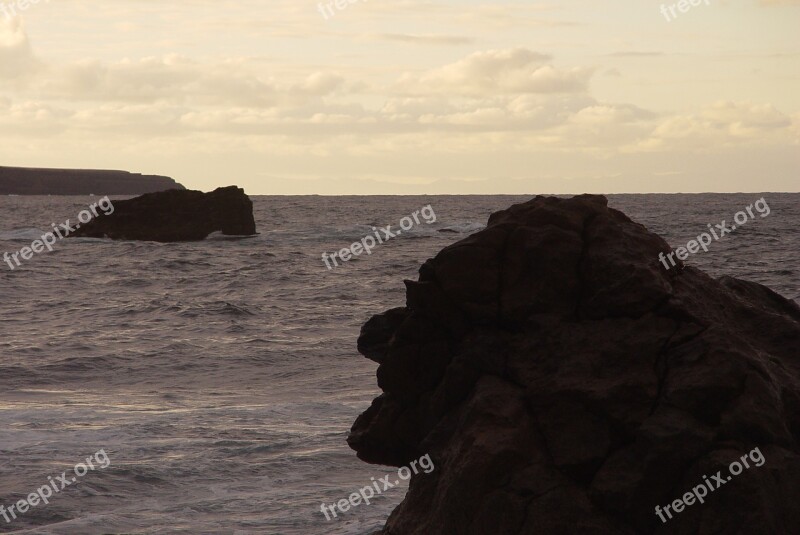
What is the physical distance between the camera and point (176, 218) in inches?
2404

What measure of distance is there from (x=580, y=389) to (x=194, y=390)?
10.9 metres

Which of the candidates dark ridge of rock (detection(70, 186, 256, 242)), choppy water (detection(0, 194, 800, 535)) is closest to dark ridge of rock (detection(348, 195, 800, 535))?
choppy water (detection(0, 194, 800, 535))

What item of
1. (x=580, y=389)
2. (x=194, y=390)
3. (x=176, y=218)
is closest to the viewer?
(x=580, y=389)

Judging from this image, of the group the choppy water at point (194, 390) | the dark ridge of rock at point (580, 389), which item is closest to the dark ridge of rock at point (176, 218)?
the choppy water at point (194, 390)

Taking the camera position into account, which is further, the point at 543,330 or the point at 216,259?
the point at 216,259

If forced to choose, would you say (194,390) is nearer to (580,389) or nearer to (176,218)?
(580,389)

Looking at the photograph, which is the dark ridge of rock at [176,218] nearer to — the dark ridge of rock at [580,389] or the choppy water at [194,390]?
the choppy water at [194,390]

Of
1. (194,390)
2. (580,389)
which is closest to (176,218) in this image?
(194,390)

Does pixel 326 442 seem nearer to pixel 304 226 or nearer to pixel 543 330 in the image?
pixel 543 330

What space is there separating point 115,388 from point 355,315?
9.87m

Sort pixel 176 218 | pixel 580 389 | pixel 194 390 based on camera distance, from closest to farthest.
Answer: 1. pixel 580 389
2. pixel 194 390
3. pixel 176 218

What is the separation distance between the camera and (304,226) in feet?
252

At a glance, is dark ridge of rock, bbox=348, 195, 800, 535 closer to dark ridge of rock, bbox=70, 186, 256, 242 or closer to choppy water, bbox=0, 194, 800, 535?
choppy water, bbox=0, 194, 800, 535

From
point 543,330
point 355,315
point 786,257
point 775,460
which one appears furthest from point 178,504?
point 786,257
